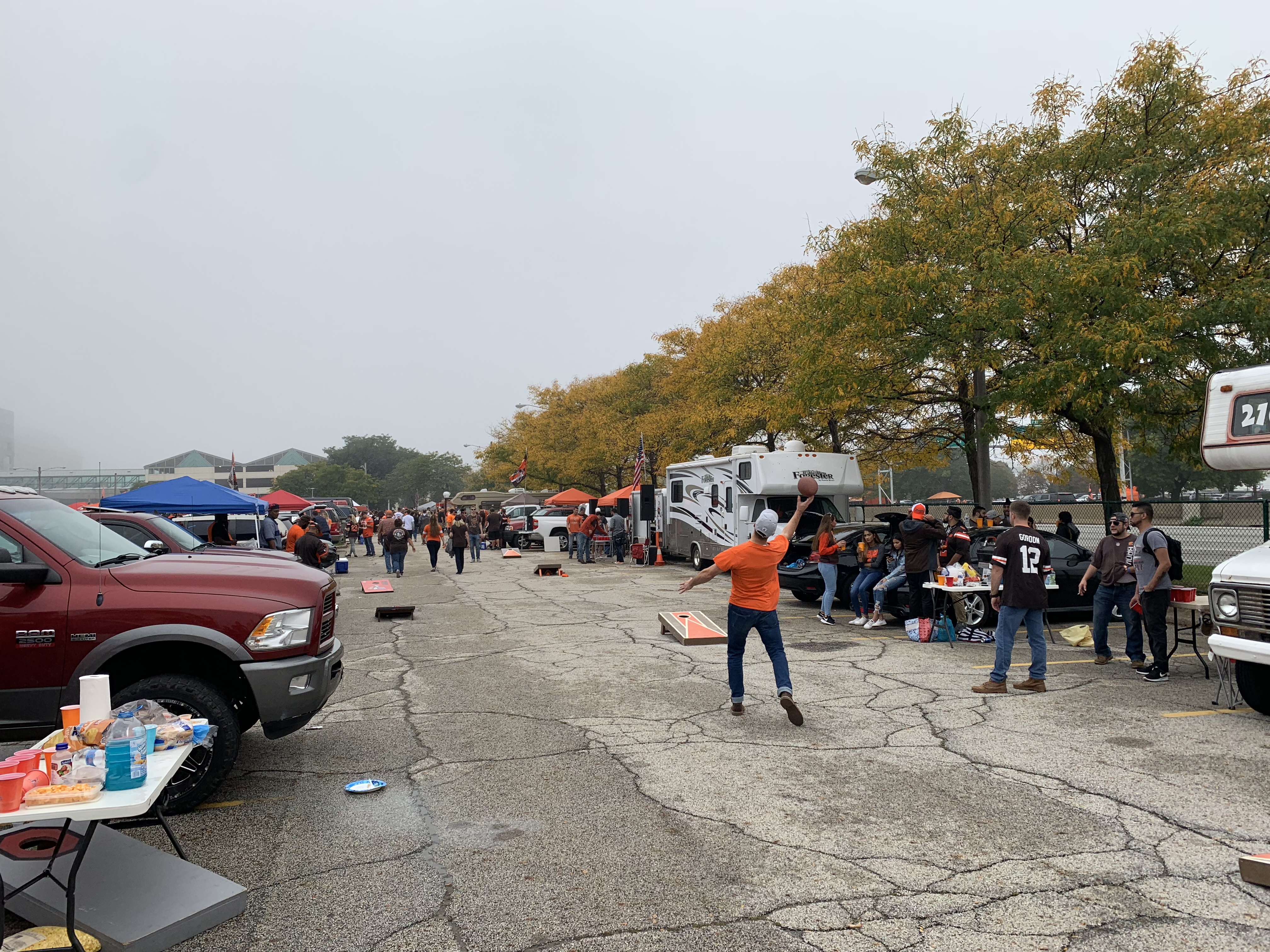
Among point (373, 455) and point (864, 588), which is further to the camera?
point (373, 455)

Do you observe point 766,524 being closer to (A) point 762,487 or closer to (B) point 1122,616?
(B) point 1122,616

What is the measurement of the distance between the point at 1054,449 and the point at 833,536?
10.1 m

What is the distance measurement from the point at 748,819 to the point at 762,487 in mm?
14530

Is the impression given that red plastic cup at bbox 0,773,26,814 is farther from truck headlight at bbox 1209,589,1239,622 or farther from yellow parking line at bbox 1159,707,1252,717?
truck headlight at bbox 1209,589,1239,622

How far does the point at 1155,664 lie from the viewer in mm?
9148

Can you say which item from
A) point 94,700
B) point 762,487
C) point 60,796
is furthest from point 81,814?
point 762,487

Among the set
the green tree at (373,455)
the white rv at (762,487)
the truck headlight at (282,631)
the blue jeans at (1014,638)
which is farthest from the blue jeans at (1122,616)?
the green tree at (373,455)

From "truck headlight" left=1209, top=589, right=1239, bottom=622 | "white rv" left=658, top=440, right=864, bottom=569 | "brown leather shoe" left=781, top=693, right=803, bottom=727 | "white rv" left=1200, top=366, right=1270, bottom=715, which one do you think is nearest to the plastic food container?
"brown leather shoe" left=781, top=693, right=803, bottom=727

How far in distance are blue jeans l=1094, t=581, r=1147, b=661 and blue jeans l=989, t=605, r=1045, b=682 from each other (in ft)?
5.19

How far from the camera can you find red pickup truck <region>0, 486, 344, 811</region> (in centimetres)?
532

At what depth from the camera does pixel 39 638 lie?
5.34 m

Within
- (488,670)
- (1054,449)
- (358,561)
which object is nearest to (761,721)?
(488,670)

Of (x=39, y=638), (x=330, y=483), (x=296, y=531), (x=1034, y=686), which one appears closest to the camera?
(x=39, y=638)

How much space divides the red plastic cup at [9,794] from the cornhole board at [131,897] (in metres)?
0.59
